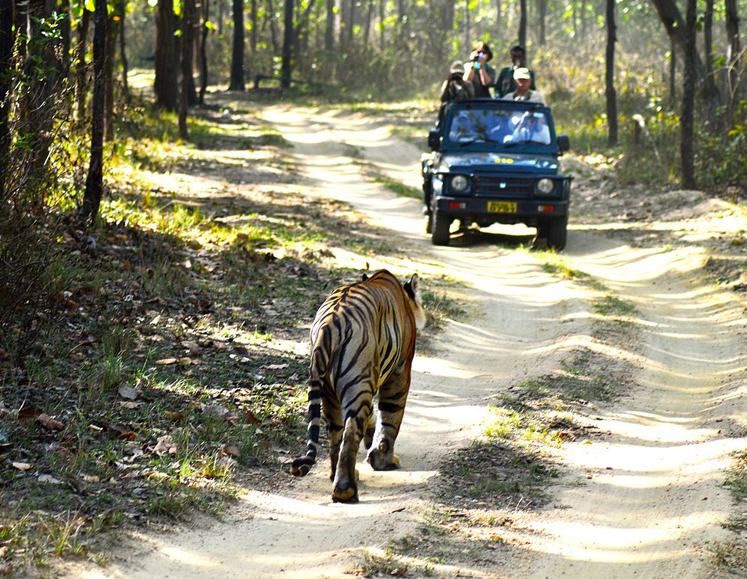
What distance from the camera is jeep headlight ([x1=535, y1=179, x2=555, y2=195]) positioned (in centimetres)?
1330

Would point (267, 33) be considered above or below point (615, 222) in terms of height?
above

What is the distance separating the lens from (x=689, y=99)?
16484mm

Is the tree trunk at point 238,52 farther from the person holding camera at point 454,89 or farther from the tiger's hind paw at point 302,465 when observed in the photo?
the tiger's hind paw at point 302,465

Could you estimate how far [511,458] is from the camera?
20.2ft

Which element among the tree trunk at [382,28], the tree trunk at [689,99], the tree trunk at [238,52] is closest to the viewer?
the tree trunk at [689,99]

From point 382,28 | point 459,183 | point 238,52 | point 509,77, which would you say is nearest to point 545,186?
point 459,183

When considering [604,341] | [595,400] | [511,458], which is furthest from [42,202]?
[604,341]

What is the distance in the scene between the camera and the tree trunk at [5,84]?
6920mm

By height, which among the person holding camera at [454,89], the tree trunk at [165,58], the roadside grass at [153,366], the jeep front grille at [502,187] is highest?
the tree trunk at [165,58]

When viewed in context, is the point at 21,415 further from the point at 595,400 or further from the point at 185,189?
the point at 185,189

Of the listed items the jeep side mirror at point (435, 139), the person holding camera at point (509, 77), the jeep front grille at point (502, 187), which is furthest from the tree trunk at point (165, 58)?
the jeep front grille at point (502, 187)

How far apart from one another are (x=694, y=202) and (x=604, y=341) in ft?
25.5

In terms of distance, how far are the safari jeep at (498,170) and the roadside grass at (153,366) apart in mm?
1207

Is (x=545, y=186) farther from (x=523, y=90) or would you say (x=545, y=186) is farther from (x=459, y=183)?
(x=523, y=90)
